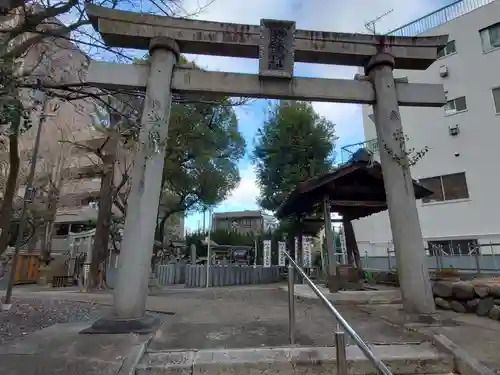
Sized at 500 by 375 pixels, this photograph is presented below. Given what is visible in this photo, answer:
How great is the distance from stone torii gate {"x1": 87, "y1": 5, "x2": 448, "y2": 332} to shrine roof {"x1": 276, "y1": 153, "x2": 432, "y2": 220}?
9.05ft

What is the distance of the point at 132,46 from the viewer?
514cm

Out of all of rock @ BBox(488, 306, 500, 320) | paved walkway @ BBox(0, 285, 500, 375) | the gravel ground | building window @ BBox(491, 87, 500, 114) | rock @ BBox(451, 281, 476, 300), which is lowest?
the gravel ground

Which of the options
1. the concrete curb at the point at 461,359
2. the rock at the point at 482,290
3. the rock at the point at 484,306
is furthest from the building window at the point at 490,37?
the concrete curb at the point at 461,359

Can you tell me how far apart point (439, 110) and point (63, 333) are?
15364mm

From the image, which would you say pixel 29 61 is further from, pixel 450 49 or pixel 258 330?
pixel 450 49

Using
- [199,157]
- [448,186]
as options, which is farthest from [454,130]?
[199,157]

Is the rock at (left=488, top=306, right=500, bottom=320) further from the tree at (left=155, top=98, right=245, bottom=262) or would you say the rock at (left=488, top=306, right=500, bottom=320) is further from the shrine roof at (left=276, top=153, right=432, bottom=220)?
the tree at (left=155, top=98, right=245, bottom=262)

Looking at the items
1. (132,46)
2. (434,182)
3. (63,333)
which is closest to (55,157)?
(132,46)

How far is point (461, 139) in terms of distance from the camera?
13.5 metres

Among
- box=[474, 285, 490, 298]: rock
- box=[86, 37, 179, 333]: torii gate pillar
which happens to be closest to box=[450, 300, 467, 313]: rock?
box=[474, 285, 490, 298]: rock

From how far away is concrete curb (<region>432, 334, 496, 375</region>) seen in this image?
272 centimetres

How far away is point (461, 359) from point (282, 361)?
1.56 meters

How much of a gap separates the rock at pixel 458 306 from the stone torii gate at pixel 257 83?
5.51ft

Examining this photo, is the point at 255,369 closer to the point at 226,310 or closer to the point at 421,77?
the point at 226,310
